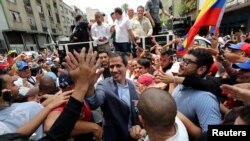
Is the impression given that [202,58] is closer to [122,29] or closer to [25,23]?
[122,29]

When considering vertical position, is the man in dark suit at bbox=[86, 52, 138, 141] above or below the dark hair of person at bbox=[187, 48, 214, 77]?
below

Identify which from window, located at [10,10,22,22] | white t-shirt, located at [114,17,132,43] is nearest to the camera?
white t-shirt, located at [114,17,132,43]

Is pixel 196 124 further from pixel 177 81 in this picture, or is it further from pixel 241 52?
pixel 241 52

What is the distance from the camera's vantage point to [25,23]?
112 feet

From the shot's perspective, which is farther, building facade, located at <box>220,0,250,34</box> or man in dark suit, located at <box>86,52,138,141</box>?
building facade, located at <box>220,0,250,34</box>

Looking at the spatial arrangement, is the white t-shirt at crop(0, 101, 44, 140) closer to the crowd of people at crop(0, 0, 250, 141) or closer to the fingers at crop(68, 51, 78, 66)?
the crowd of people at crop(0, 0, 250, 141)

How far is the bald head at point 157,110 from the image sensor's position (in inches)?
58.1

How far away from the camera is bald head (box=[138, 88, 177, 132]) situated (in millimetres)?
1475

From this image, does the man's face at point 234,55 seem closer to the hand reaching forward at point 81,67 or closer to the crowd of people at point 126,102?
the crowd of people at point 126,102

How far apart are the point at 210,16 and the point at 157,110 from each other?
9.12 ft

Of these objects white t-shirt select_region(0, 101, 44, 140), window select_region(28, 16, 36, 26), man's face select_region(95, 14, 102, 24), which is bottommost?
white t-shirt select_region(0, 101, 44, 140)

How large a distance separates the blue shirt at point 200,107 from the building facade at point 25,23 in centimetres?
2241

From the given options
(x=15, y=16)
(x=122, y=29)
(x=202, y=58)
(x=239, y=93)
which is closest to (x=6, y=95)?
(x=202, y=58)

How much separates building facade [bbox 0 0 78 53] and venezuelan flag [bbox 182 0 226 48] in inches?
828
